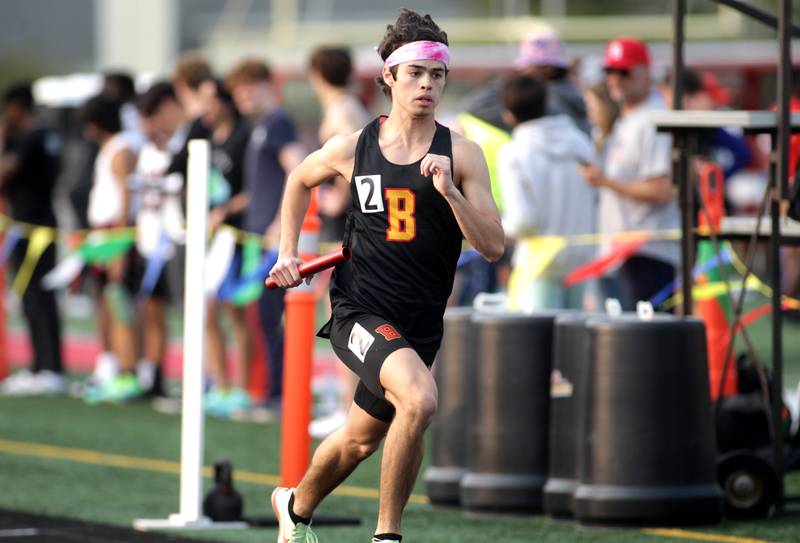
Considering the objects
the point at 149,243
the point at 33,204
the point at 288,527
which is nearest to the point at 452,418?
the point at 288,527

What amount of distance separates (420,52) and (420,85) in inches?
4.8

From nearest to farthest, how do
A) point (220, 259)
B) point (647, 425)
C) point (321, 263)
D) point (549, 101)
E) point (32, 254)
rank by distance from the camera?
point (321, 263), point (647, 425), point (549, 101), point (220, 259), point (32, 254)

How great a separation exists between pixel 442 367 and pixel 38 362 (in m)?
7.04

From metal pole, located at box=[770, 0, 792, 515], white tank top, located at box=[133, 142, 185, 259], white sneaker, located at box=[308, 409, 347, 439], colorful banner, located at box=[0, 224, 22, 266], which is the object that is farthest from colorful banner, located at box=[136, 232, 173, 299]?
metal pole, located at box=[770, 0, 792, 515]

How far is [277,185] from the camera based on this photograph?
13.0m

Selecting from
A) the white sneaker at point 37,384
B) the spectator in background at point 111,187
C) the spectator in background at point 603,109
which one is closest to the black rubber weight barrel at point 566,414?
the spectator in background at point 603,109

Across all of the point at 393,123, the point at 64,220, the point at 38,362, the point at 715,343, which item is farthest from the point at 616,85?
the point at 64,220

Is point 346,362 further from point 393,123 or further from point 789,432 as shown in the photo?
point 789,432

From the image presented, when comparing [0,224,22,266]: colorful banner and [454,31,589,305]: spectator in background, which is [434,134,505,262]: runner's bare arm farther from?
[0,224,22,266]: colorful banner

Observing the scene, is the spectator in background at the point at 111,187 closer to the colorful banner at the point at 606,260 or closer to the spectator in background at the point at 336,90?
the spectator in background at the point at 336,90

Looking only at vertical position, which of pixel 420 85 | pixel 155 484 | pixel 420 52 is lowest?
pixel 155 484

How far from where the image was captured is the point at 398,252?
6.98 meters

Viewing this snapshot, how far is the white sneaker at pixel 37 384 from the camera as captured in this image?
15250 millimetres

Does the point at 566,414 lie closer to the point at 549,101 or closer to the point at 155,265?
the point at 549,101
